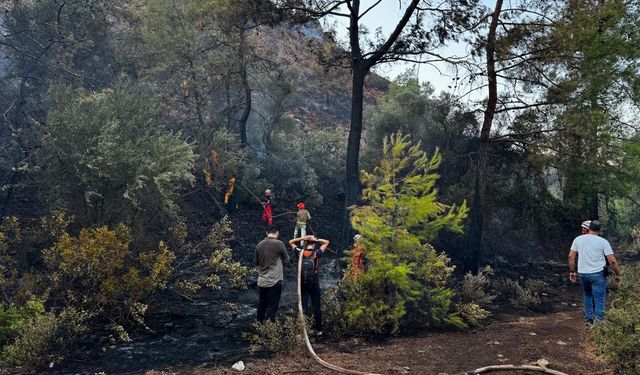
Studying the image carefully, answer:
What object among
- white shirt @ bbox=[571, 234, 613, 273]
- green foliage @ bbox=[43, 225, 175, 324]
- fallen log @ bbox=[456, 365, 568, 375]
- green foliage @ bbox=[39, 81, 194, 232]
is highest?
green foliage @ bbox=[39, 81, 194, 232]

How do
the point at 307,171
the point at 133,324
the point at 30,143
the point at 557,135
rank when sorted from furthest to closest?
the point at 307,171 → the point at 557,135 → the point at 30,143 → the point at 133,324

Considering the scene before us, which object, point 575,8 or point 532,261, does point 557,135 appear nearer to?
point 575,8

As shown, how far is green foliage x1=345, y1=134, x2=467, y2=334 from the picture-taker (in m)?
7.57

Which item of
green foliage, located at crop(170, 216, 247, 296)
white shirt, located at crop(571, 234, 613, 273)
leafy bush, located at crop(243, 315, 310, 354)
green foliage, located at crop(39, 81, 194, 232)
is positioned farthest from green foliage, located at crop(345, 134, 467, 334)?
green foliage, located at crop(39, 81, 194, 232)

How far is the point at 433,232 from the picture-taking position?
8039 millimetres

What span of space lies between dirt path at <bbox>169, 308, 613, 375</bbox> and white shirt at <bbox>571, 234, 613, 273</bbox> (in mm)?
1109

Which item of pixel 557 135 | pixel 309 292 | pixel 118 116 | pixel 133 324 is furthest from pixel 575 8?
pixel 133 324

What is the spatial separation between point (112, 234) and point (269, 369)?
168 inches

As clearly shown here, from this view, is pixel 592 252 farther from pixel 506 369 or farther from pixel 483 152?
pixel 483 152

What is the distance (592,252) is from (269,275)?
4.95 m

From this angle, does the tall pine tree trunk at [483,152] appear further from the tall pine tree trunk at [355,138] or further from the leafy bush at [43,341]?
the leafy bush at [43,341]

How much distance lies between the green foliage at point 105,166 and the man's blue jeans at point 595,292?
8.54 meters

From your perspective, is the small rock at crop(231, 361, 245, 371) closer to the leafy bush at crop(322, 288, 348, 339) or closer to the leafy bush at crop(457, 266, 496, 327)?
the leafy bush at crop(322, 288, 348, 339)

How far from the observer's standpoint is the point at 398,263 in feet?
25.6
